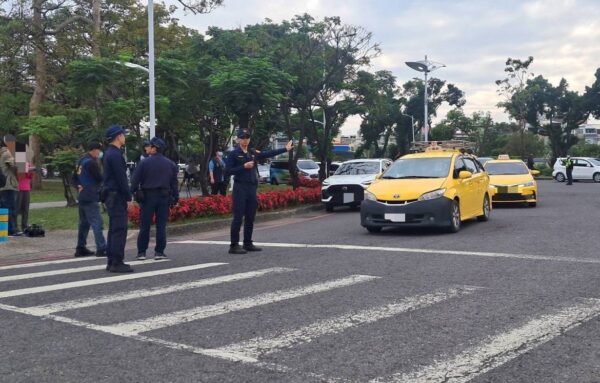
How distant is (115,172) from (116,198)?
13.4 inches

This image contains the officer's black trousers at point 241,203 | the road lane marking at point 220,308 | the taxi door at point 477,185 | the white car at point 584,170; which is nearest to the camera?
the road lane marking at point 220,308

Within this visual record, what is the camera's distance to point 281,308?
5.88 m

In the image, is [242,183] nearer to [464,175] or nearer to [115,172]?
[115,172]

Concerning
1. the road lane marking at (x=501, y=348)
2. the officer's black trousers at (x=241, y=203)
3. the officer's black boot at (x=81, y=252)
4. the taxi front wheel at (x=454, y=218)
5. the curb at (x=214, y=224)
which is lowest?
the road lane marking at (x=501, y=348)

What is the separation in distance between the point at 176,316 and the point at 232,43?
1582 centimetres

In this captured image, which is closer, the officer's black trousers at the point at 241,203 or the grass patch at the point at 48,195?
the officer's black trousers at the point at 241,203

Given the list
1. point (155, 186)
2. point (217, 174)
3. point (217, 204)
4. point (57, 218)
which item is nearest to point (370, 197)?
point (155, 186)

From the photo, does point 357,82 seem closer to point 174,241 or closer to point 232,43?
point 232,43

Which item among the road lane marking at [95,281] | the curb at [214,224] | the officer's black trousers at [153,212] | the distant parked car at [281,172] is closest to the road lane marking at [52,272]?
the officer's black trousers at [153,212]

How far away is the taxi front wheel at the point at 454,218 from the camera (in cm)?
1151

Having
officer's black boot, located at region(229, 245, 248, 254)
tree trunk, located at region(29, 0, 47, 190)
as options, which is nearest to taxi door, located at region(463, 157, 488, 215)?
officer's black boot, located at region(229, 245, 248, 254)

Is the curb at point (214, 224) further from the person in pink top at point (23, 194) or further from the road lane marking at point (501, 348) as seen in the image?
the road lane marking at point (501, 348)

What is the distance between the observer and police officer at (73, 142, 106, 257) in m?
9.73

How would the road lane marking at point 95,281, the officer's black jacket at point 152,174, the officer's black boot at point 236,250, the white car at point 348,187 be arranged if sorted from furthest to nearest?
the white car at point 348,187 → the officer's black boot at point 236,250 → the officer's black jacket at point 152,174 → the road lane marking at point 95,281
